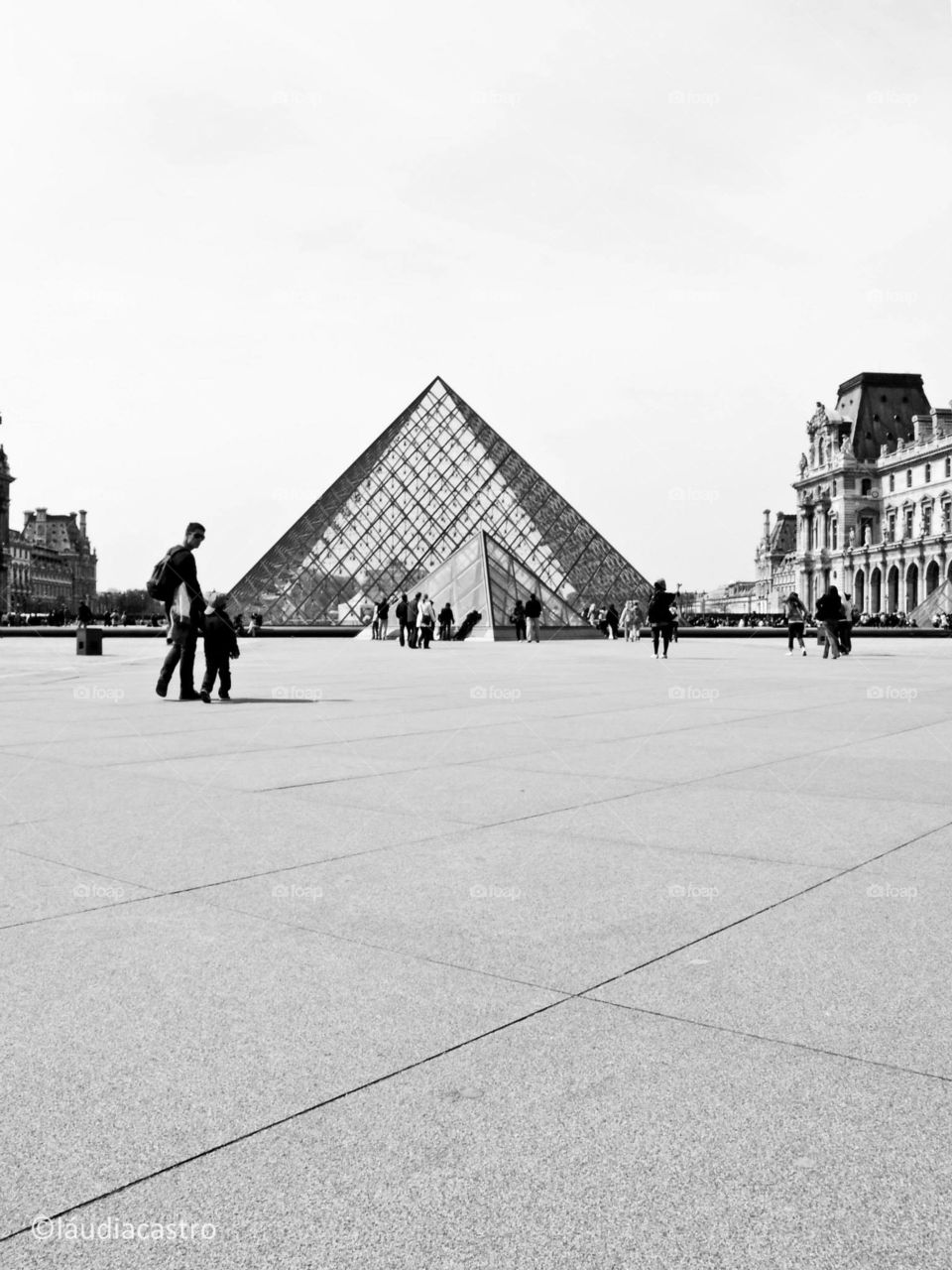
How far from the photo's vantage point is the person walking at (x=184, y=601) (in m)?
11.9

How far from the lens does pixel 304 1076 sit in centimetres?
247

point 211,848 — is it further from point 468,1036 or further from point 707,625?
point 707,625

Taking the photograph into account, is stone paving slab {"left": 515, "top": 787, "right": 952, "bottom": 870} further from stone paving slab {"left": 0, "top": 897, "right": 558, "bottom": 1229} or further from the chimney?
the chimney

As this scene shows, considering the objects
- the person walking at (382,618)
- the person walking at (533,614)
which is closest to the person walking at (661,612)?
the person walking at (533,614)

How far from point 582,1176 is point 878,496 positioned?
113 meters

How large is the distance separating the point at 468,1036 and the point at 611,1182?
2.24ft

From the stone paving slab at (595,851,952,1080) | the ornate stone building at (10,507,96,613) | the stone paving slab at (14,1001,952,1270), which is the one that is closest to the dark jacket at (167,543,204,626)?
the stone paving slab at (595,851,952,1080)

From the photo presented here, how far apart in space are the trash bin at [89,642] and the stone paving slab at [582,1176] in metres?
23.1

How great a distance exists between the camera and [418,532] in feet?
160

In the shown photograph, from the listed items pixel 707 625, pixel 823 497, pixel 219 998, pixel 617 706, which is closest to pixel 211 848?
pixel 219 998

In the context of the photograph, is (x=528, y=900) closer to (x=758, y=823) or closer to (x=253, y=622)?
(x=758, y=823)

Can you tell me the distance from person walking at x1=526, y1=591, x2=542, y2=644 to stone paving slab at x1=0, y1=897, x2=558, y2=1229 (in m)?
28.3

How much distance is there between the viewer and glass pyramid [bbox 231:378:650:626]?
157 ft

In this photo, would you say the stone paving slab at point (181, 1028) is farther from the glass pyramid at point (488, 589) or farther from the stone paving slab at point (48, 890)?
the glass pyramid at point (488, 589)
